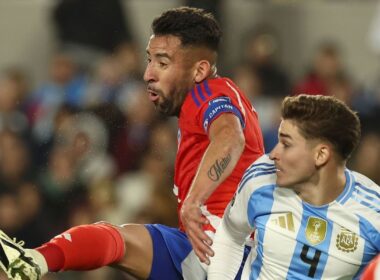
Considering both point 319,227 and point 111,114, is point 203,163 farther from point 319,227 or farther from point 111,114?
point 111,114

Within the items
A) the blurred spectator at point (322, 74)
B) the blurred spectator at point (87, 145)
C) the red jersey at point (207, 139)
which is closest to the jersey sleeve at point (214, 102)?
the red jersey at point (207, 139)

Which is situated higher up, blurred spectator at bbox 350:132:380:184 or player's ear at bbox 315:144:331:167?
player's ear at bbox 315:144:331:167

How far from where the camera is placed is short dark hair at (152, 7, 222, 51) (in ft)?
17.4

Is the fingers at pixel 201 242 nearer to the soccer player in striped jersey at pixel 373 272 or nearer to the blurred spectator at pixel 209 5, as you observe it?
the soccer player in striped jersey at pixel 373 272

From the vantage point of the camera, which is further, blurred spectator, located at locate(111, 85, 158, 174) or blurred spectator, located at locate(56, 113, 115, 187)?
blurred spectator, located at locate(111, 85, 158, 174)

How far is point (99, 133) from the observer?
816 centimetres

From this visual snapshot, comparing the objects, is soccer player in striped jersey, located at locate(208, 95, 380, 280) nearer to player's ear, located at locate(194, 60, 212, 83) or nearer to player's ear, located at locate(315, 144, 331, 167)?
player's ear, located at locate(315, 144, 331, 167)

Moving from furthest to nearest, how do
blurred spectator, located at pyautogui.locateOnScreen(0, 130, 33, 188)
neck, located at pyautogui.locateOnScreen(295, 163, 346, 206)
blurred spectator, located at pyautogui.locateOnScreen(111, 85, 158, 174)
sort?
1. blurred spectator, located at pyautogui.locateOnScreen(0, 130, 33, 188)
2. blurred spectator, located at pyautogui.locateOnScreen(111, 85, 158, 174)
3. neck, located at pyautogui.locateOnScreen(295, 163, 346, 206)

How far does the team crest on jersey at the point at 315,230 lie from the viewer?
4.88m

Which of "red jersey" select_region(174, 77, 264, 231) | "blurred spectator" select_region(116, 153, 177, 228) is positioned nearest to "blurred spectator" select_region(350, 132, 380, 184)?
"blurred spectator" select_region(116, 153, 177, 228)

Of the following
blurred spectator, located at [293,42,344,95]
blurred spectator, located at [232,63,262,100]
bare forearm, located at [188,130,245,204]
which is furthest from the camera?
blurred spectator, located at [293,42,344,95]

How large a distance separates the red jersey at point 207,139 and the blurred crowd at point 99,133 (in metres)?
2.49

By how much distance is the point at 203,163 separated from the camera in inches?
191

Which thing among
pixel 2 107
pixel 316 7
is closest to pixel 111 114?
pixel 2 107
